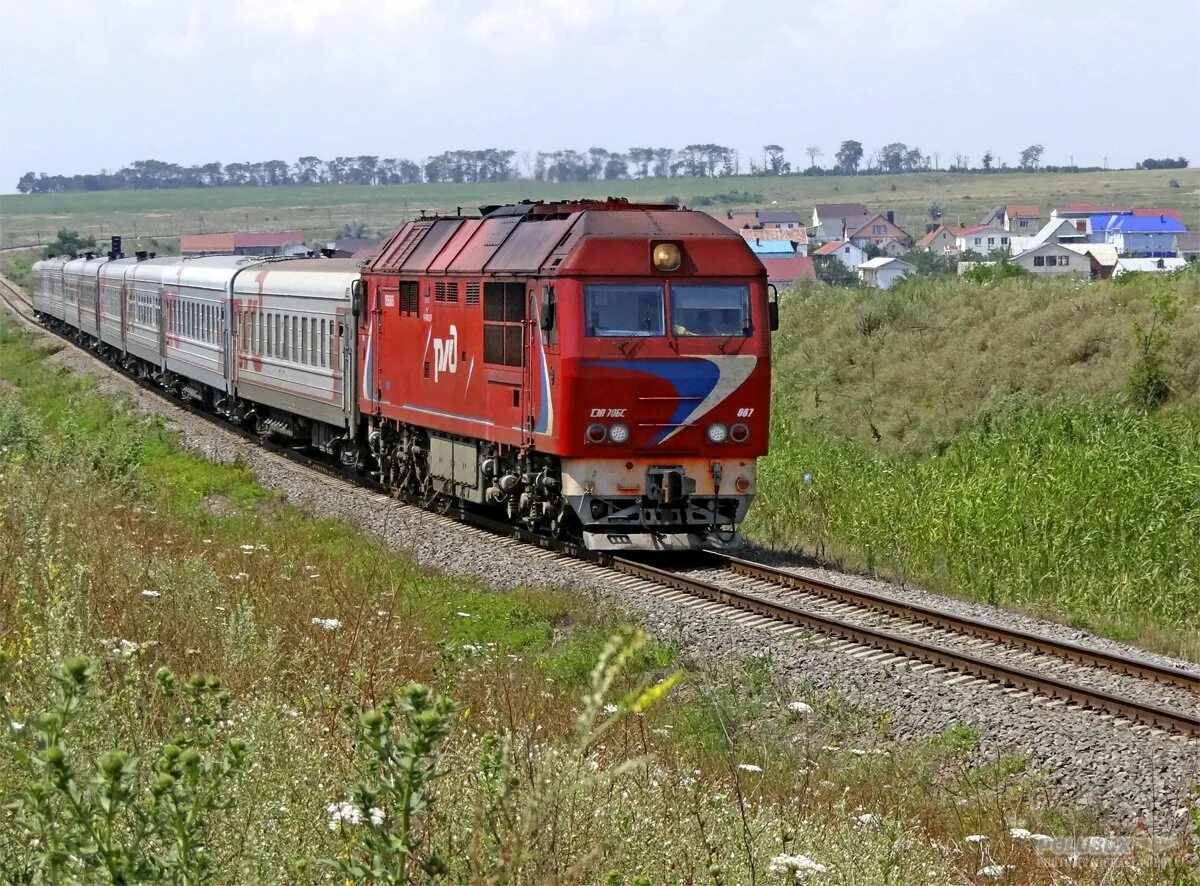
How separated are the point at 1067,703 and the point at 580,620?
4.10 m

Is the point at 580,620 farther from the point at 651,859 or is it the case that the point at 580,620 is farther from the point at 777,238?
the point at 777,238

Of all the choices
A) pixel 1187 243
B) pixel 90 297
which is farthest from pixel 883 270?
pixel 90 297

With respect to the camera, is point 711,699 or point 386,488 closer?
point 711,699

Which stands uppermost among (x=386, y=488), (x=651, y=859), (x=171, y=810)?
Result: (x=171, y=810)

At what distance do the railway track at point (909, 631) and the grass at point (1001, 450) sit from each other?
1592mm

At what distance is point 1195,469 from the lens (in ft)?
59.5

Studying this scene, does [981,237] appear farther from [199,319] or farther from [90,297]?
[199,319]

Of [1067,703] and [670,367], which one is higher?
[670,367]

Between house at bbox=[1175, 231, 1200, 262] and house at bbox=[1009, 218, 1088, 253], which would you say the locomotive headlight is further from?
house at bbox=[1175, 231, 1200, 262]

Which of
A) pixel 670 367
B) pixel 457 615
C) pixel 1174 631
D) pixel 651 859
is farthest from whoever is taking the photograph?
pixel 670 367

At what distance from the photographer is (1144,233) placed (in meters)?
106

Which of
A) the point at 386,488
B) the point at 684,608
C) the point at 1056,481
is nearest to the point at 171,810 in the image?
the point at 684,608

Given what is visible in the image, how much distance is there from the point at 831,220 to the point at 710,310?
131 meters

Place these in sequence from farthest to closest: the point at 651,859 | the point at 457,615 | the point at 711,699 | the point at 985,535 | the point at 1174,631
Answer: the point at 985,535 < the point at 1174,631 < the point at 457,615 < the point at 711,699 < the point at 651,859
